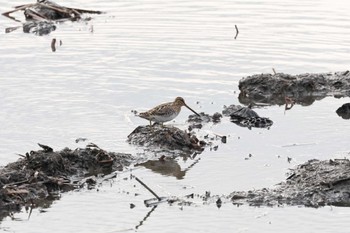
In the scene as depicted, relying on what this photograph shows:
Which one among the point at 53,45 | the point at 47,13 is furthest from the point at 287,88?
the point at 47,13

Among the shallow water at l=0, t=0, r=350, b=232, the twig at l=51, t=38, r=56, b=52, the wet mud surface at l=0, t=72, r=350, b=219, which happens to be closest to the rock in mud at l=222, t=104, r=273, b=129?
the wet mud surface at l=0, t=72, r=350, b=219

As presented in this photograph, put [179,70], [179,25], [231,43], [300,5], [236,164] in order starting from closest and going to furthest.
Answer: [236,164]
[179,70]
[231,43]
[179,25]
[300,5]

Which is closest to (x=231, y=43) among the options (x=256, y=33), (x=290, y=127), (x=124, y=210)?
(x=256, y=33)

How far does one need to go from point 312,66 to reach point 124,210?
349 inches

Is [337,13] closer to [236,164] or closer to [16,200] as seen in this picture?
[236,164]

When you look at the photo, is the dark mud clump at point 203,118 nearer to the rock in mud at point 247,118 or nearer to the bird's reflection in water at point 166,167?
the rock in mud at point 247,118

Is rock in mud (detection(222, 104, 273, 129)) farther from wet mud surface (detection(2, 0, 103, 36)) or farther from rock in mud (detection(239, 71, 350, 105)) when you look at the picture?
wet mud surface (detection(2, 0, 103, 36))

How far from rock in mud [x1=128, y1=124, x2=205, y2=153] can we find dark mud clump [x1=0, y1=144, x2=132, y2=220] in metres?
0.76

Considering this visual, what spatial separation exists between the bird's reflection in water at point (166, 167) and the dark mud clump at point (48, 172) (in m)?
0.34

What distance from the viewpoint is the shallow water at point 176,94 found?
43.7 ft

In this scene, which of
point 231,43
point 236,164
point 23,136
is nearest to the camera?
point 236,164

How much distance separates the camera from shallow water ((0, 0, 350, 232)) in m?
13.3

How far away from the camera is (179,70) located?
20891 mm

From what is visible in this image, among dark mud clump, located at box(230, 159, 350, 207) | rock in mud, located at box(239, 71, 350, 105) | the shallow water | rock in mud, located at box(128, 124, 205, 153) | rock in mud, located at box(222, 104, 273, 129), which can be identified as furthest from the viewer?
rock in mud, located at box(239, 71, 350, 105)
